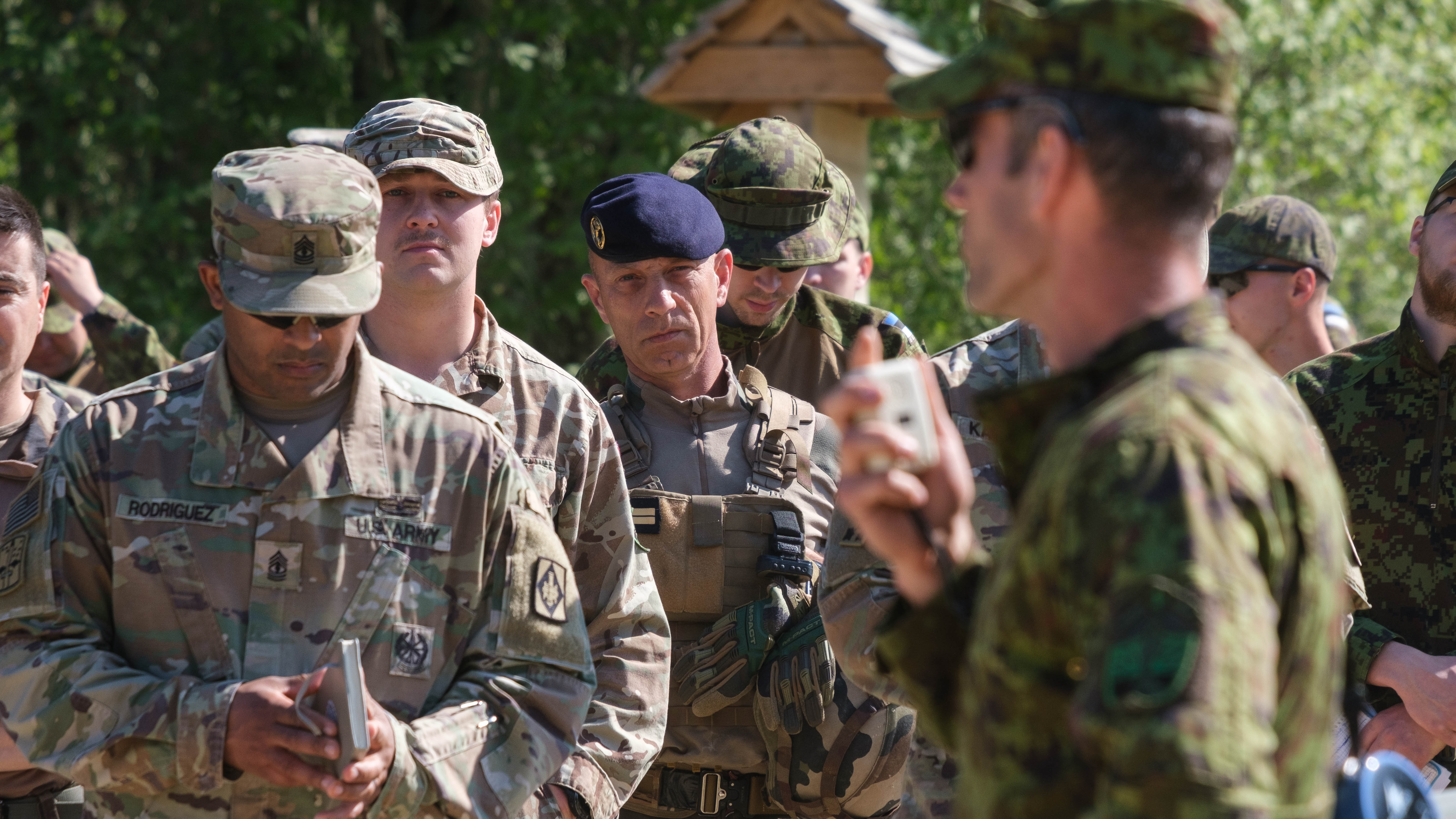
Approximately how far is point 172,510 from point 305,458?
0.80 feet

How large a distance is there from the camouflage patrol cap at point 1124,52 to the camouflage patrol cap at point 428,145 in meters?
2.13

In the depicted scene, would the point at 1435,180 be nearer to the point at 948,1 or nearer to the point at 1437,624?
the point at 948,1

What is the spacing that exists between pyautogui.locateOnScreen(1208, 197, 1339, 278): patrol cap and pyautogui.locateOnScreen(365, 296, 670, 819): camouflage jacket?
3007 mm

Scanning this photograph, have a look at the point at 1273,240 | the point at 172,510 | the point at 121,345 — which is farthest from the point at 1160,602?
the point at 121,345

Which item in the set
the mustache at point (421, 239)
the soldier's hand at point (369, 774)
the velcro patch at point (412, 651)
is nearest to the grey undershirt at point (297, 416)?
the velcro patch at point (412, 651)

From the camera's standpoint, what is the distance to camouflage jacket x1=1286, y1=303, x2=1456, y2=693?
4051 mm

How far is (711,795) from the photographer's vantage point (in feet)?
13.2

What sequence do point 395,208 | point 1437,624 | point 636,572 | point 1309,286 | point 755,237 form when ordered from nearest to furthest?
point 636,572 < point 395,208 < point 1437,624 < point 755,237 < point 1309,286

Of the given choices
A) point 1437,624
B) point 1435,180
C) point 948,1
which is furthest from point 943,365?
point 1435,180

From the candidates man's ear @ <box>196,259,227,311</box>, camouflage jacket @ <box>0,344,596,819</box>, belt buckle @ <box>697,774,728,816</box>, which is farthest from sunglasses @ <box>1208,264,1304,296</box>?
man's ear @ <box>196,259,227,311</box>

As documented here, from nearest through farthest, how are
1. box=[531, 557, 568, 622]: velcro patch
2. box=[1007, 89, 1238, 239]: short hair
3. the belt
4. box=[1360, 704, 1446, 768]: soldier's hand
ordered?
box=[1007, 89, 1238, 239]: short hair < box=[531, 557, 568, 622]: velcro patch < the belt < box=[1360, 704, 1446, 768]: soldier's hand

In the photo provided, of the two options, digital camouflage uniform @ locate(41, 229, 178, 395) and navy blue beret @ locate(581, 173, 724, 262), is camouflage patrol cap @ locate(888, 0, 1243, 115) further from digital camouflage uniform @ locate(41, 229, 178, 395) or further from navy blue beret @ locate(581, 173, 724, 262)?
digital camouflage uniform @ locate(41, 229, 178, 395)

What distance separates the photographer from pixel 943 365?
3574 millimetres

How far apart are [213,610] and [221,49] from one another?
8.60 m
